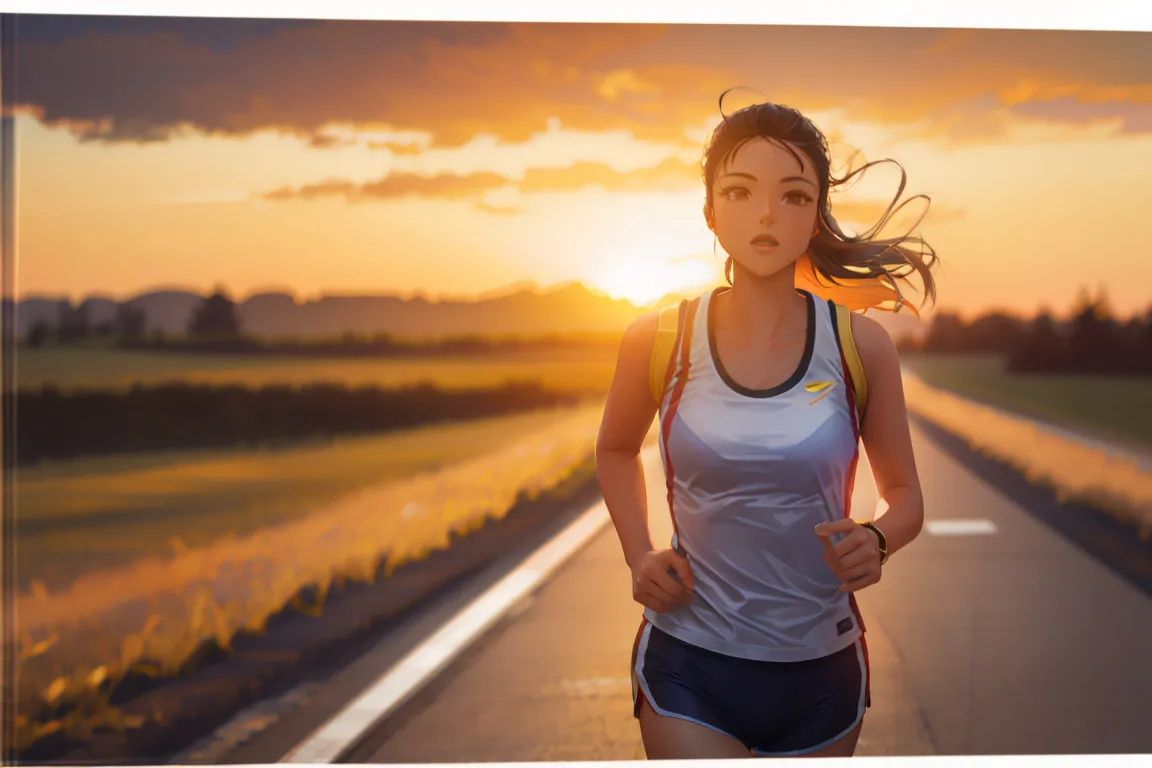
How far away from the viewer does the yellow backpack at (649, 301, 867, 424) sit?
2525mm

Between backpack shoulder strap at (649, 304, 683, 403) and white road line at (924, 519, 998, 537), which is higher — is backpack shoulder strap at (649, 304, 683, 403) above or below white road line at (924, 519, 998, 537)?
→ above

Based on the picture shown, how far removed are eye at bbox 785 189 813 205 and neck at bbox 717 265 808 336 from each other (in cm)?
16

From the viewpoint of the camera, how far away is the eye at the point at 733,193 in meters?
2.72

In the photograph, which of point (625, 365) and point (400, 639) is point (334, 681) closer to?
point (400, 639)

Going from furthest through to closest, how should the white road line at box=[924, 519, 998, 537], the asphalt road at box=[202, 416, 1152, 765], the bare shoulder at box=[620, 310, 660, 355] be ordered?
the white road line at box=[924, 519, 998, 537] < the asphalt road at box=[202, 416, 1152, 765] < the bare shoulder at box=[620, 310, 660, 355]

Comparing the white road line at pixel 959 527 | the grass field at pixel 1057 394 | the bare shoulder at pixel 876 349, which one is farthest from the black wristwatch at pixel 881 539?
the white road line at pixel 959 527

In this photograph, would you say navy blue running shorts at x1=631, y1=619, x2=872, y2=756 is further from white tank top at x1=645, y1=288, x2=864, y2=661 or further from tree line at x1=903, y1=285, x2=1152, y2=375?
tree line at x1=903, y1=285, x2=1152, y2=375

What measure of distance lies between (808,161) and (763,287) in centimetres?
32

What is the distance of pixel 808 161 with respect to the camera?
2.69 m

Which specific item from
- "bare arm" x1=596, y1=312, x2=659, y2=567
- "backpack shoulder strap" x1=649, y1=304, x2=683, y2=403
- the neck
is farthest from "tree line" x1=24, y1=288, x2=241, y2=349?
the neck

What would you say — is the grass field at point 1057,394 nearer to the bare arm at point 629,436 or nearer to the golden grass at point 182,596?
the bare arm at point 629,436

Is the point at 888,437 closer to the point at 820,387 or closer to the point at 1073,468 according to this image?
the point at 820,387

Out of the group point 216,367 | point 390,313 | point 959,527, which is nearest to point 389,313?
point 390,313

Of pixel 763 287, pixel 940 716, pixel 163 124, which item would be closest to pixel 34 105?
pixel 163 124
